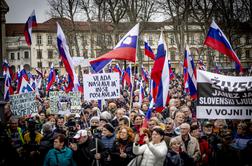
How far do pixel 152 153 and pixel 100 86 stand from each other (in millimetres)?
3834

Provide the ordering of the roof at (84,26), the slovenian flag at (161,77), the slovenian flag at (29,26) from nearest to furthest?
the slovenian flag at (161,77) < the slovenian flag at (29,26) < the roof at (84,26)

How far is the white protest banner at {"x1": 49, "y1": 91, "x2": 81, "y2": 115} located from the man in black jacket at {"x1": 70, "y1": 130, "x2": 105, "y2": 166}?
144 inches

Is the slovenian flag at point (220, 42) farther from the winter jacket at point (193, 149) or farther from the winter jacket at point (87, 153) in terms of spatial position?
the winter jacket at point (87, 153)

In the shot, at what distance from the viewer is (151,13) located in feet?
115

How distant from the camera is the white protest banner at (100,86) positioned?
9367mm

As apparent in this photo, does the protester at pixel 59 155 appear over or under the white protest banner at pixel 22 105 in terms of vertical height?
under

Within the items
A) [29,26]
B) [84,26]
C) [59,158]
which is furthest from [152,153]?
[84,26]

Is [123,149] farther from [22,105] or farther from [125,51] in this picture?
[22,105]

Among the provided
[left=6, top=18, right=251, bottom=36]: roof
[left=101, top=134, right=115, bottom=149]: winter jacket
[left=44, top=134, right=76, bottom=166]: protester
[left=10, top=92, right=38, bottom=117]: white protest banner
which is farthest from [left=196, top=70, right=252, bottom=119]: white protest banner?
[left=6, top=18, right=251, bottom=36]: roof

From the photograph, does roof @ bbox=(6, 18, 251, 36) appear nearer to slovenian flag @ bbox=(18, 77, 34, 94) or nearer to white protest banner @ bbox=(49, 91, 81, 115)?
slovenian flag @ bbox=(18, 77, 34, 94)

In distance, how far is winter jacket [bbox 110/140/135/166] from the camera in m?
6.55

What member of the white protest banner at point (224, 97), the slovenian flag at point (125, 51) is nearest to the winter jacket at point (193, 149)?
the white protest banner at point (224, 97)

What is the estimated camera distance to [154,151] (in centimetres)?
586

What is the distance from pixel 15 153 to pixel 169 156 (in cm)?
270
